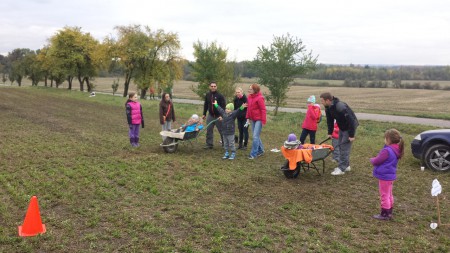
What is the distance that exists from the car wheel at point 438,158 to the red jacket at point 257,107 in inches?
160

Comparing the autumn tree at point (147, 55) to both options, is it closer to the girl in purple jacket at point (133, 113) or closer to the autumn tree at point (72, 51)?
the autumn tree at point (72, 51)

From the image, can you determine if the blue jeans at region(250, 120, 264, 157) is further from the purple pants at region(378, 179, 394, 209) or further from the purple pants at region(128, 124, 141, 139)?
the purple pants at region(378, 179, 394, 209)

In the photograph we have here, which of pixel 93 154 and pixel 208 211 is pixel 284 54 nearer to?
pixel 93 154

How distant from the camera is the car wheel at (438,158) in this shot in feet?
27.6

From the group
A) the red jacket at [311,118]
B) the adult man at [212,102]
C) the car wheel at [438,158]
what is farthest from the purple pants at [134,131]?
the car wheel at [438,158]

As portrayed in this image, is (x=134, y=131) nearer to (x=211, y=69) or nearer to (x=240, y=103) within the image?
(x=240, y=103)

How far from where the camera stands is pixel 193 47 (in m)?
28.4

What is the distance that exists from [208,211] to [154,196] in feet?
3.81

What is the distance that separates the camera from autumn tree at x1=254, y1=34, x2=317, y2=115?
23.1 m

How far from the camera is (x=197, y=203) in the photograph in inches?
234

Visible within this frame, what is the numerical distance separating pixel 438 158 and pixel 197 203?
20.2 ft

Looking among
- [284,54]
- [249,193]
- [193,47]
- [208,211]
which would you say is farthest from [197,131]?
[193,47]

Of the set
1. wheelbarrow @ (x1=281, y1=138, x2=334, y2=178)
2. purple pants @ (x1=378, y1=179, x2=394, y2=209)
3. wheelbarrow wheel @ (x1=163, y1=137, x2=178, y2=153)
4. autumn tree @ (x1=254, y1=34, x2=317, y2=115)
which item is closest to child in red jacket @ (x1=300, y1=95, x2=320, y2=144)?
wheelbarrow @ (x1=281, y1=138, x2=334, y2=178)

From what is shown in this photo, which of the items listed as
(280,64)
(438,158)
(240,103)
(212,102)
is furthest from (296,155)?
(280,64)
